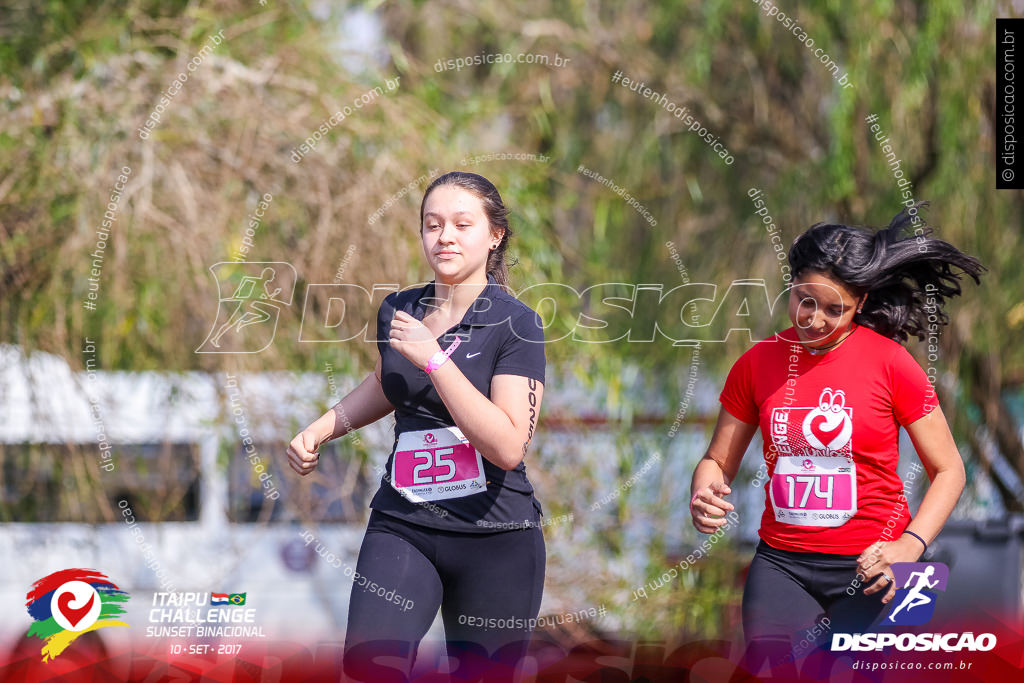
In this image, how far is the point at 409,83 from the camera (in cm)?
443

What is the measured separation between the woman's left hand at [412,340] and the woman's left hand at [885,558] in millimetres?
1073

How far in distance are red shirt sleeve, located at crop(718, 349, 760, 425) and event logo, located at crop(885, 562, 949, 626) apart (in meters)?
0.48

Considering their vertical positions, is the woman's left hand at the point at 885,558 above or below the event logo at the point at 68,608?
above

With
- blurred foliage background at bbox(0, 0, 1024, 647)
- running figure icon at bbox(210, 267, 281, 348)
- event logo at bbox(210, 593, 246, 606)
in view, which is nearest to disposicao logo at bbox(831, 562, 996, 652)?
blurred foliage background at bbox(0, 0, 1024, 647)

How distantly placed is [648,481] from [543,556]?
8.58ft

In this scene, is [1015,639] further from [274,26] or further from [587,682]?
[274,26]

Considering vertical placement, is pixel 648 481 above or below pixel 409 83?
below

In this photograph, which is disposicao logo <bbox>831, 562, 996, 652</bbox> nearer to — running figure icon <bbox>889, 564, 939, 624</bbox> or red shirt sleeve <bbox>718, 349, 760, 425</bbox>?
running figure icon <bbox>889, 564, 939, 624</bbox>

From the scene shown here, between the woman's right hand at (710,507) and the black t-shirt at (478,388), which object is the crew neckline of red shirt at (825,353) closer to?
the woman's right hand at (710,507)

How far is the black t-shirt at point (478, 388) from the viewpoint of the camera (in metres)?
2.02

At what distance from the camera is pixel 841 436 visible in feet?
7.23

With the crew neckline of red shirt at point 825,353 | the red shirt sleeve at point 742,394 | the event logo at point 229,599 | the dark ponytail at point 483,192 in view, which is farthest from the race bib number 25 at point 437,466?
the event logo at point 229,599

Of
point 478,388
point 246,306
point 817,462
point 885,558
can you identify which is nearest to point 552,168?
point 246,306

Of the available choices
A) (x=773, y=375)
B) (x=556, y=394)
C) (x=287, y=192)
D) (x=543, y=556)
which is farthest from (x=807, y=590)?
(x=287, y=192)
